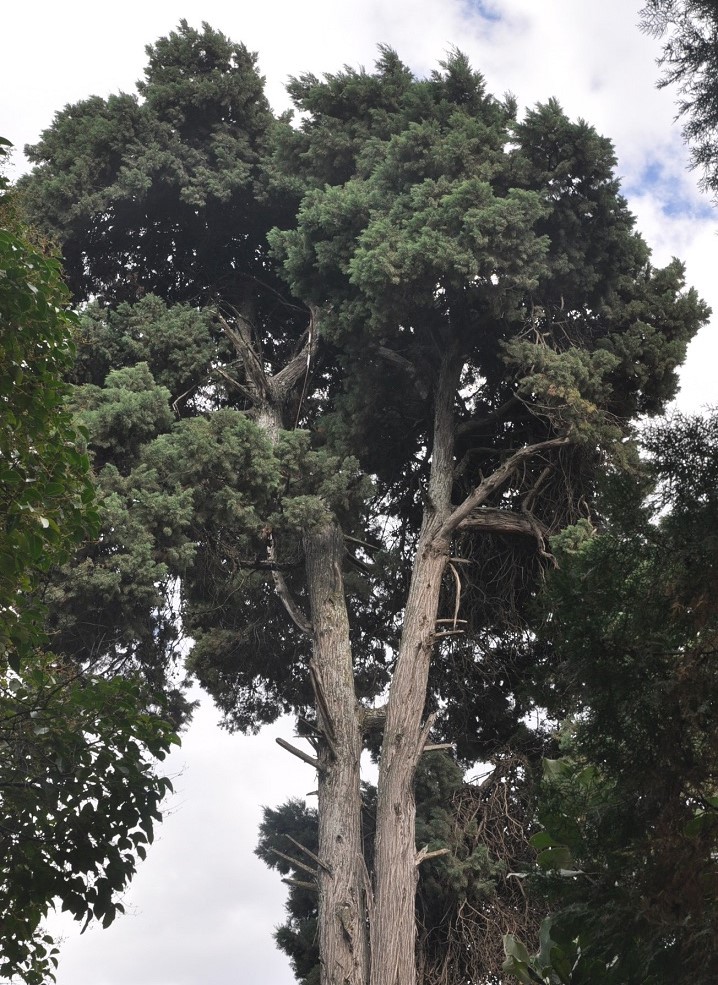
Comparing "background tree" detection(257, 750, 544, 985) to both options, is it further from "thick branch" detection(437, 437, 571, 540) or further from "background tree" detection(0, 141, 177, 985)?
"background tree" detection(0, 141, 177, 985)

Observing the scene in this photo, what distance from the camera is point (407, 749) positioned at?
11.5 meters

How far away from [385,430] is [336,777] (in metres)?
4.80

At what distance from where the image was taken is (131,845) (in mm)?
5715

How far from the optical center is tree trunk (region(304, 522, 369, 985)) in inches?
423

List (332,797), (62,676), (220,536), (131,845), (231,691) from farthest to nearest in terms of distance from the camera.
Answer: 1. (231,691)
2. (220,536)
3. (332,797)
4. (62,676)
5. (131,845)

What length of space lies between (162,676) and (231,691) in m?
2.02

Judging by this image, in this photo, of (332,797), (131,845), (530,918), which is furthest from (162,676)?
(131,845)

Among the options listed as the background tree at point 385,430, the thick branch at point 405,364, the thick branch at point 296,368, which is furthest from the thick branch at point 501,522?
the thick branch at point 296,368

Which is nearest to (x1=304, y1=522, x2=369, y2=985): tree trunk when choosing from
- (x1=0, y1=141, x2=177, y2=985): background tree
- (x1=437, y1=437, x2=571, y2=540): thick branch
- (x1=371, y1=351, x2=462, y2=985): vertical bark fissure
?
(x1=371, y1=351, x2=462, y2=985): vertical bark fissure

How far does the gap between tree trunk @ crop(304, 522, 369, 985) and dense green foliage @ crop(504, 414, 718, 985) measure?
744 centimetres

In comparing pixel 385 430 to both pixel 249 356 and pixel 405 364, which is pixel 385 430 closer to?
pixel 405 364

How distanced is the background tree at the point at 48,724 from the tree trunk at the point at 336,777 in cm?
533

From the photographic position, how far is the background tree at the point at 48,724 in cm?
555

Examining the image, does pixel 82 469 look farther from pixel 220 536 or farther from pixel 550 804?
pixel 220 536
